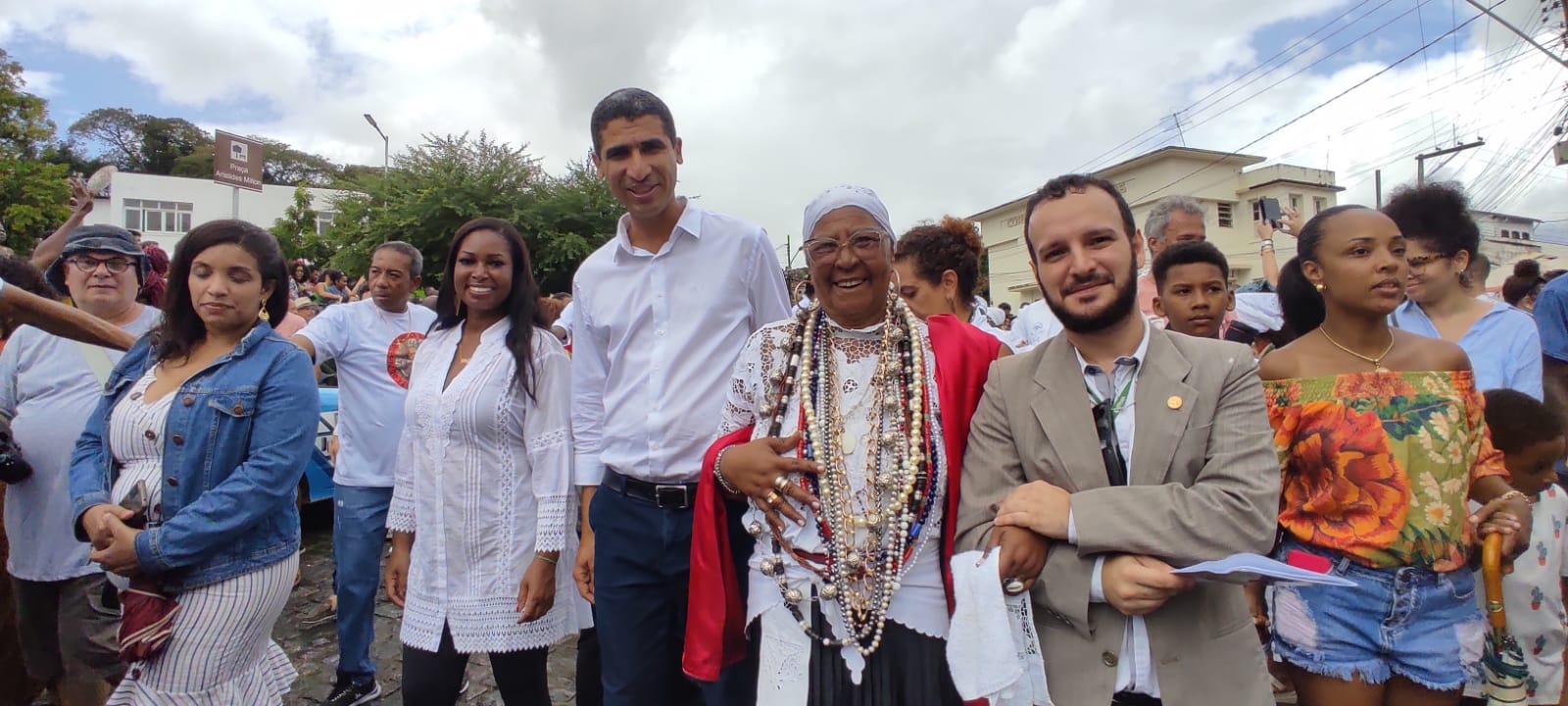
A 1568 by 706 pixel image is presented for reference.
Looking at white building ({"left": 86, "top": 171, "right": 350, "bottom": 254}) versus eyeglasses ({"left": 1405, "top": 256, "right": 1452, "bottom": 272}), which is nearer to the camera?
eyeglasses ({"left": 1405, "top": 256, "right": 1452, "bottom": 272})

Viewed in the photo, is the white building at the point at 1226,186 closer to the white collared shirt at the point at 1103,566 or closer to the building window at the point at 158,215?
the white collared shirt at the point at 1103,566

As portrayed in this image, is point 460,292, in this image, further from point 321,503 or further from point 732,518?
point 321,503

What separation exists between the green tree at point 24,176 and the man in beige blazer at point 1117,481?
25872mm

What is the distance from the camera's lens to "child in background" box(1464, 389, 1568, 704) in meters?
2.51

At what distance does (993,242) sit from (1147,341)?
36905 mm

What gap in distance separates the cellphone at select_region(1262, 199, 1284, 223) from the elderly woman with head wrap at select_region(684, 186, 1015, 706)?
356 centimetres

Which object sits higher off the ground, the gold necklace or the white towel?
the gold necklace

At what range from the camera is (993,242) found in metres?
37.0

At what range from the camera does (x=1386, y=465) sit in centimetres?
204

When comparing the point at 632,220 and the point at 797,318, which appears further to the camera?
the point at 632,220

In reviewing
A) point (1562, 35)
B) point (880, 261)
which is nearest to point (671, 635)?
point (880, 261)

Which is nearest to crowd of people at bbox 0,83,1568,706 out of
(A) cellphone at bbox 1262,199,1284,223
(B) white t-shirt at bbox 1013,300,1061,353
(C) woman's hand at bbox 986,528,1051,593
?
(C) woman's hand at bbox 986,528,1051,593

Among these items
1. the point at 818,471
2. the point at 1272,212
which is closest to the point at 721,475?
the point at 818,471

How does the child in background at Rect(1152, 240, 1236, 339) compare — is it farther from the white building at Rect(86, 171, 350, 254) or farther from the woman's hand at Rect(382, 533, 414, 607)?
the white building at Rect(86, 171, 350, 254)
